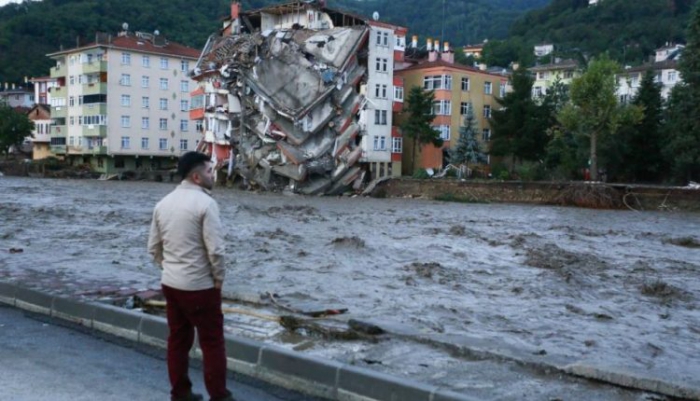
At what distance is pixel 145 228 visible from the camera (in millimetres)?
25609

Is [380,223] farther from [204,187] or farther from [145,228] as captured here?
[204,187]

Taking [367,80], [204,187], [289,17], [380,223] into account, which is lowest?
[380,223]

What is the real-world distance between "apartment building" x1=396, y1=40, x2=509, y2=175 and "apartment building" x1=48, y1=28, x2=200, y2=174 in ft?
111

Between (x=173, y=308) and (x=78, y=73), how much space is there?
3693 inches

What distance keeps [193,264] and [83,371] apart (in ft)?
7.71

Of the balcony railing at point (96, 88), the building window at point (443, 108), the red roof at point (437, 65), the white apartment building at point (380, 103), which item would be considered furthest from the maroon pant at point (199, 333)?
the balcony railing at point (96, 88)

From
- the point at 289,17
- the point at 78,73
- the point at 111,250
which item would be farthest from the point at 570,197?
the point at 78,73

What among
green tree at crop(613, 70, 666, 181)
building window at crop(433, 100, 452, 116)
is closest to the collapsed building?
building window at crop(433, 100, 452, 116)

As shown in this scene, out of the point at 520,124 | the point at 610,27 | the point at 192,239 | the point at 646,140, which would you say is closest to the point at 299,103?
the point at 520,124

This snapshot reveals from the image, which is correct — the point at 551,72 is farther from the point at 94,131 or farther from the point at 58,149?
the point at 58,149

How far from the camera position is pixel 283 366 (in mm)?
7082

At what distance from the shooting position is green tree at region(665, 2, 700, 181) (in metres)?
53.4

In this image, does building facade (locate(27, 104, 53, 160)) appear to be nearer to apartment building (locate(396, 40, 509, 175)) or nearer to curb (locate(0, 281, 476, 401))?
apartment building (locate(396, 40, 509, 175))

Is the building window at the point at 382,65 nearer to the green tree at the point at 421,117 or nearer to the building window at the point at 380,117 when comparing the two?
the building window at the point at 380,117
